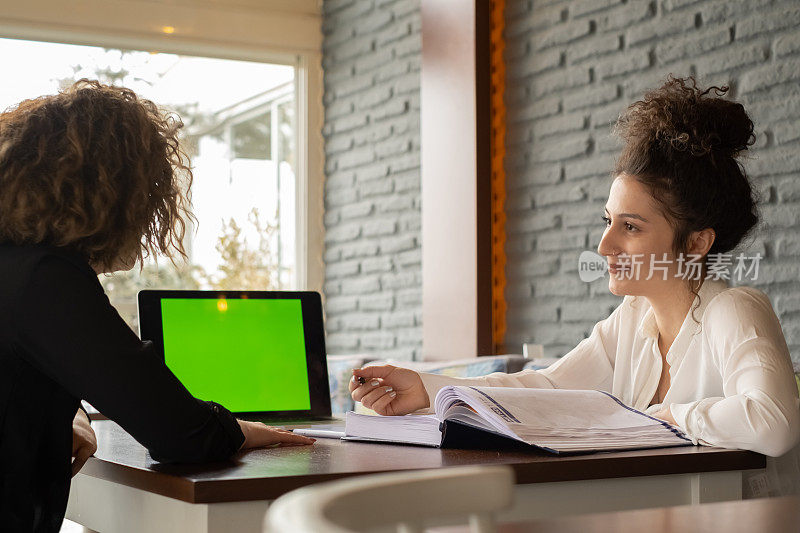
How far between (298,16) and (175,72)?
2.36 feet

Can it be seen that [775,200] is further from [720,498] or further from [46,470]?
[46,470]

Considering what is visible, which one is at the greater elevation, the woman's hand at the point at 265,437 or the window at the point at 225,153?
the window at the point at 225,153

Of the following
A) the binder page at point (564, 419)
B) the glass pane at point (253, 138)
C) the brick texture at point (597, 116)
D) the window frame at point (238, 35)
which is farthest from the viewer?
the glass pane at point (253, 138)

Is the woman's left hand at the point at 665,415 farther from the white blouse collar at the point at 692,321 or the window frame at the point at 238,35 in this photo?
the window frame at the point at 238,35

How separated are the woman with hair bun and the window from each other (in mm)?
3605

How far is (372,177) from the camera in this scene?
5.02 meters

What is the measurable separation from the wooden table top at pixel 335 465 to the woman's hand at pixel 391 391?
8.0 inches

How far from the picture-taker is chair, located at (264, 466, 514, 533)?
463 mm

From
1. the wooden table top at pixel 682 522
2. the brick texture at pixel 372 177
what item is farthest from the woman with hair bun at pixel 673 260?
the brick texture at pixel 372 177

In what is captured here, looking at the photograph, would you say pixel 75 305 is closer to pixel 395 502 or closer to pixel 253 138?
pixel 395 502

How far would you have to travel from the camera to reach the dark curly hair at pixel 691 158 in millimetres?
1646

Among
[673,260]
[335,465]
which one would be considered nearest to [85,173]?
[335,465]

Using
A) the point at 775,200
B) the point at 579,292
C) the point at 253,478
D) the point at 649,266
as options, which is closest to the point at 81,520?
the point at 253,478

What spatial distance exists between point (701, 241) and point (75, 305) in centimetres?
102
